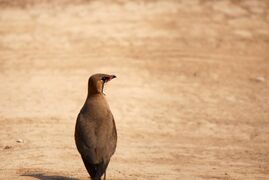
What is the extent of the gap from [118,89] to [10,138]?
4.16m

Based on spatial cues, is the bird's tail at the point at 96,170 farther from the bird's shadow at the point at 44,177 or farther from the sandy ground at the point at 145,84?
the sandy ground at the point at 145,84

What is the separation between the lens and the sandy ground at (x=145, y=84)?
12.7 meters

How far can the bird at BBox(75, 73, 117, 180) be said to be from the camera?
968 cm

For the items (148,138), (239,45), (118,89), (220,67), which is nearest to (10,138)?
(148,138)

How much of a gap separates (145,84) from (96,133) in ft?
25.4

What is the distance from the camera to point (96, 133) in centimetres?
1010

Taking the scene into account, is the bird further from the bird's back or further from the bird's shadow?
the bird's shadow

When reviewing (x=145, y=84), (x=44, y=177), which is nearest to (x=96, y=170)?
(x=44, y=177)

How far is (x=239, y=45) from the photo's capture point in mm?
19953

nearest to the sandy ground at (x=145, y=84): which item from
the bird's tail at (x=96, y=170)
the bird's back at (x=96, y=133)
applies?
the bird's back at (x=96, y=133)

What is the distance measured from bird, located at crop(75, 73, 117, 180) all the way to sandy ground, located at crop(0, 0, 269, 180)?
3.07 ft

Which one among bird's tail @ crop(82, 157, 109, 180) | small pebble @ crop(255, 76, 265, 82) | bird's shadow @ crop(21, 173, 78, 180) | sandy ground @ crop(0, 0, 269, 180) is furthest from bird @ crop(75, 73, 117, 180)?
small pebble @ crop(255, 76, 265, 82)

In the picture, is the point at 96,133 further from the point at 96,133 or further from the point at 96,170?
the point at 96,170

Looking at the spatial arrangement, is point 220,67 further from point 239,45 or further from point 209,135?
point 209,135
